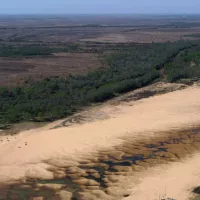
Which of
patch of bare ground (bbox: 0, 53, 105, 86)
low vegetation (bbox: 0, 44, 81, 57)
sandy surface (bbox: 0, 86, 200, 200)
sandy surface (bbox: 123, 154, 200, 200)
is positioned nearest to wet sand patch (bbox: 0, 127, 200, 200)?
sandy surface (bbox: 123, 154, 200, 200)

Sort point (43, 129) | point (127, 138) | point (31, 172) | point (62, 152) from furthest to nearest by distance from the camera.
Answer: point (43, 129) < point (127, 138) < point (62, 152) < point (31, 172)

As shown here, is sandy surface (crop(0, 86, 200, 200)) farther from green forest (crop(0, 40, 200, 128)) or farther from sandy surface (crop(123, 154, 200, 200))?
green forest (crop(0, 40, 200, 128))

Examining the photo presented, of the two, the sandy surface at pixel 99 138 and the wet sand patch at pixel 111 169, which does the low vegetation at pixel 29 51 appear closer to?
the sandy surface at pixel 99 138

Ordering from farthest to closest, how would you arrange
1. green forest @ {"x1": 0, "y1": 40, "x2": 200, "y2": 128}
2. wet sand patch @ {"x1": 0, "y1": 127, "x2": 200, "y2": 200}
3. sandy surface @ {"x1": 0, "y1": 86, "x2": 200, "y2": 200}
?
green forest @ {"x1": 0, "y1": 40, "x2": 200, "y2": 128} → sandy surface @ {"x1": 0, "y1": 86, "x2": 200, "y2": 200} → wet sand patch @ {"x1": 0, "y1": 127, "x2": 200, "y2": 200}

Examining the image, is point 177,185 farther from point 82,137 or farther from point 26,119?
point 26,119

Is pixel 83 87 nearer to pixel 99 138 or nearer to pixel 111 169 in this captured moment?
pixel 99 138

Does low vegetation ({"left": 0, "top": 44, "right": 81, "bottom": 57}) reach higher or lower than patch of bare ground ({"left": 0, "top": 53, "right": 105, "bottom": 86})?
higher

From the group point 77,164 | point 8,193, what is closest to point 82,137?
point 77,164

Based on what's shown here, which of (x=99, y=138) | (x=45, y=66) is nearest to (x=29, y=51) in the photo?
(x=45, y=66)
